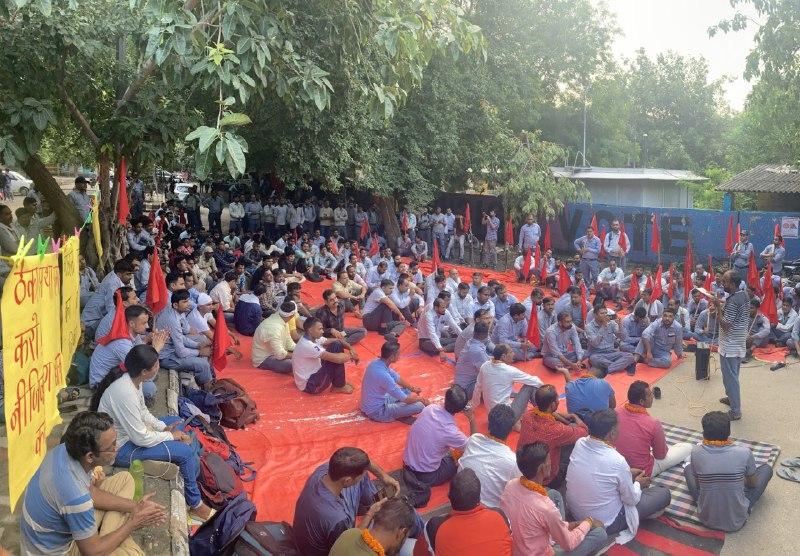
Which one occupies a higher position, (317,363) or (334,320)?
(334,320)

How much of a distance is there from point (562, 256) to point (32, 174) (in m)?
14.3

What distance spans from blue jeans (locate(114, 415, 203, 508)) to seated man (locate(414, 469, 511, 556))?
81.2 inches

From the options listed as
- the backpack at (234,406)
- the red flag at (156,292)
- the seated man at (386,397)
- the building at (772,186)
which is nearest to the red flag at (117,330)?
the backpack at (234,406)

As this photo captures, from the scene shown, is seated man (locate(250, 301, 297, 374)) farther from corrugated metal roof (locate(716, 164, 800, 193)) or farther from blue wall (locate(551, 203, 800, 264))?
corrugated metal roof (locate(716, 164, 800, 193))

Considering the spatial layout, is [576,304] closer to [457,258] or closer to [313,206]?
[457,258]

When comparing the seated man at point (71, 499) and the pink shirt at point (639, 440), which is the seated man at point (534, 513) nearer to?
the pink shirt at point (639, 440)

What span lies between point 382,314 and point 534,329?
2630 millimetres

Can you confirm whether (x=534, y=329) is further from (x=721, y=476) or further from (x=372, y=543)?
(x=372, y=543)

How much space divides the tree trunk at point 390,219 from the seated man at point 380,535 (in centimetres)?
1606

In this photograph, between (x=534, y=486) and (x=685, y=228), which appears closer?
(x=534, y=486)

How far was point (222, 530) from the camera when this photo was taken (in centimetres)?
462

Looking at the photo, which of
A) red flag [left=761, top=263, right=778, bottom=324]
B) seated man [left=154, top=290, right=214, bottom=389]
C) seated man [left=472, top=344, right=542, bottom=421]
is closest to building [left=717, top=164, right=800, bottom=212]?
red flag [left=761, top=263, right=778, bottom=324]

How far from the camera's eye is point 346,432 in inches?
294

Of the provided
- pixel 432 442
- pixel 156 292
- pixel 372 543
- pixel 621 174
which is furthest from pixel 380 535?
pixel 621 174
